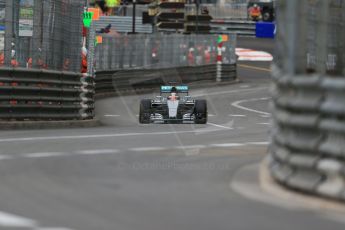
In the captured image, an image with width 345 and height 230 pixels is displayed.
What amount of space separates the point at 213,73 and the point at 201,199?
38.3 meters

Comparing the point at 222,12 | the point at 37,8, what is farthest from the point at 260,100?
the point at 222,12

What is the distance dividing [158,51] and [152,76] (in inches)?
74.7

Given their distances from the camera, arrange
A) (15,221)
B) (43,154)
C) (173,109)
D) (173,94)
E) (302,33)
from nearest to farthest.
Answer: (15,221)
(302,33)
(43,154)
(173,109)
(173,94)

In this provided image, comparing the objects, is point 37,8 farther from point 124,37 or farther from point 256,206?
point 124,37

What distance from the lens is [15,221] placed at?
779cm

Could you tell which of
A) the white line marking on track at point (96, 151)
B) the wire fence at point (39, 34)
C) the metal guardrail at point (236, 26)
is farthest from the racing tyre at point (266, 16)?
the white line marking on track at point (96, 151)

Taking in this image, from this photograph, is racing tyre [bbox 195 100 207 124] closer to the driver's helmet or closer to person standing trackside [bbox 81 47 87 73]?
the driver's helmet

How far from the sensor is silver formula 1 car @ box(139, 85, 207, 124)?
21.9m

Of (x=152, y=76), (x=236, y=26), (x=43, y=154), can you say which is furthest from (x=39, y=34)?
(x=236, y=26)

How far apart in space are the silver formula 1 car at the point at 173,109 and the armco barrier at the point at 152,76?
30.7 ft

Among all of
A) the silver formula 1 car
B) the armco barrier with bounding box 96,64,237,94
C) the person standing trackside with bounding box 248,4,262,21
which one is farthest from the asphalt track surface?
the person standing trackside with bounding box 248,4,262,21

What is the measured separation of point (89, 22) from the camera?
82.2 ft

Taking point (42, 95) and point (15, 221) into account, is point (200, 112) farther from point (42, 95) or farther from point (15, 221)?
point (15, 221)

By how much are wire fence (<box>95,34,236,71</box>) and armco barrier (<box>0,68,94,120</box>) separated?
1380 centimetres
